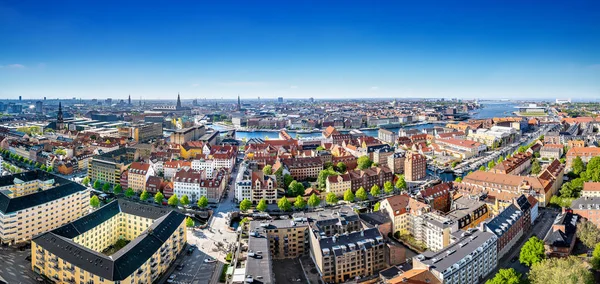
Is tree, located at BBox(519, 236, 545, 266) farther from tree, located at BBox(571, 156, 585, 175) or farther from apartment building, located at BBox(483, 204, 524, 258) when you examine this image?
tree, located at BBox(571, 156, 585, 175)

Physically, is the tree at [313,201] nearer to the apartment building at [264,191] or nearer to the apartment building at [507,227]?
the apartment building at [264,191]

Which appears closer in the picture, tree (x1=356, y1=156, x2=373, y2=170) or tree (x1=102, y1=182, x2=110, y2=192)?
tree (x1=102, y1=182, x2=110, y2=192)

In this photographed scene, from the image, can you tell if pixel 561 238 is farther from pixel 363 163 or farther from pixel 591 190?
pixel 363 163

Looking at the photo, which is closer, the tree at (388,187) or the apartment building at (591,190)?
the apartment building at (591,190)

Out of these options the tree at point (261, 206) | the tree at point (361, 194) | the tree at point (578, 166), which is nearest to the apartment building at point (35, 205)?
the tree at point (261, 206)

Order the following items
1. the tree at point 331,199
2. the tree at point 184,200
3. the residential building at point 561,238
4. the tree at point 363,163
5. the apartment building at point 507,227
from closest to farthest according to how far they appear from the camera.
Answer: the residential building at point 561,238 → the apartment building at point 507,227 → the tree at point 184,200 → the tree at point 331,199 → the tree at point 363,163

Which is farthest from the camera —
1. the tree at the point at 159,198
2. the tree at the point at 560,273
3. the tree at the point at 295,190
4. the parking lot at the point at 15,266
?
the tree at the point at 295,190

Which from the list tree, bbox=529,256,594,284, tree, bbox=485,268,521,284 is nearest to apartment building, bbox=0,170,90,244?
tree, bbox=485,268,521,284
